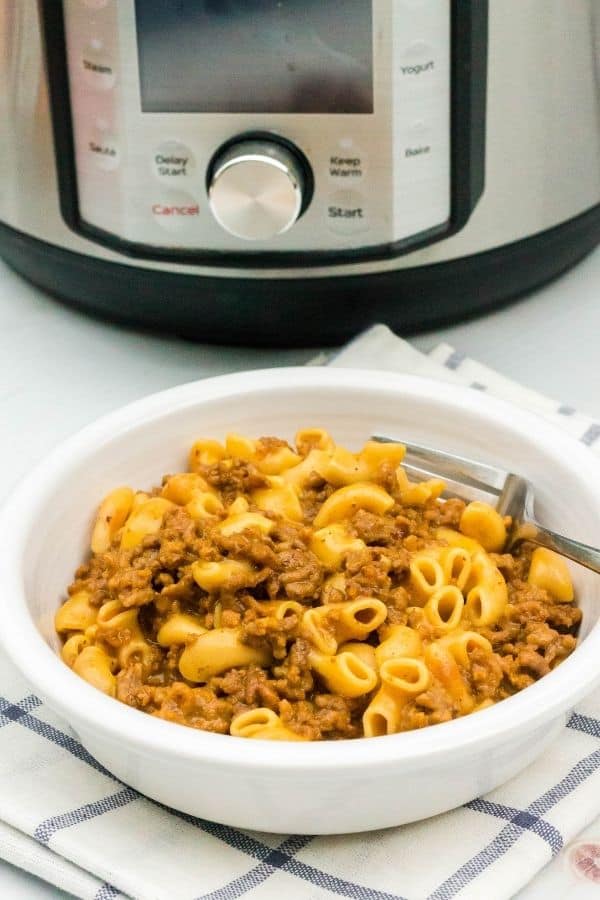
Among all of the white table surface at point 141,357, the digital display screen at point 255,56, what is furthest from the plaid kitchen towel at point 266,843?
the digital display screen at point 255,56

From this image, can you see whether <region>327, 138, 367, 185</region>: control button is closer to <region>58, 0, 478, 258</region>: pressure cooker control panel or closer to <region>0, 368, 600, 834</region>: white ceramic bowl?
<region>58, 0, 478, 258</region>: pressure cooker control panel

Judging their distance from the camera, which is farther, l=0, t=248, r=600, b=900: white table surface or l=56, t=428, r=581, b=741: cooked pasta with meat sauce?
l=0, t=248, r=600, b=900: white table surface

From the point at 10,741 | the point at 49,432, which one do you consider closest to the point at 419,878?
the point at 10,741

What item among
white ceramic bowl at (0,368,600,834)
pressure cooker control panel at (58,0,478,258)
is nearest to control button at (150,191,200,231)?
pressure cooker control panel at (58,0,478,258)

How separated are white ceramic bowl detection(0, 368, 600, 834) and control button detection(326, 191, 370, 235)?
0.34 ft

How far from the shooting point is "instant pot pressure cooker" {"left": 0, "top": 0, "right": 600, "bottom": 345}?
78 cm

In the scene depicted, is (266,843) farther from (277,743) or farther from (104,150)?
(104,150)

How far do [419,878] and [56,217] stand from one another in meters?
0.55

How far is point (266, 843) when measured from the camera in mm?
596

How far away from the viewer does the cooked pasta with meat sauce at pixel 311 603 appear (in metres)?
0.62

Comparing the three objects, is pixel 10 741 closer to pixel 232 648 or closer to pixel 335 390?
pixel 232 648

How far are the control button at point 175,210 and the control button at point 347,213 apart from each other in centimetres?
9

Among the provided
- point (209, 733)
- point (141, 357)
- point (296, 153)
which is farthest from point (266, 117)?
point (209, 733)

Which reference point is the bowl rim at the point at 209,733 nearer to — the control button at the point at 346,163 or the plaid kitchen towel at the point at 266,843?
the plaid kitchen towel at the point at 266,843
